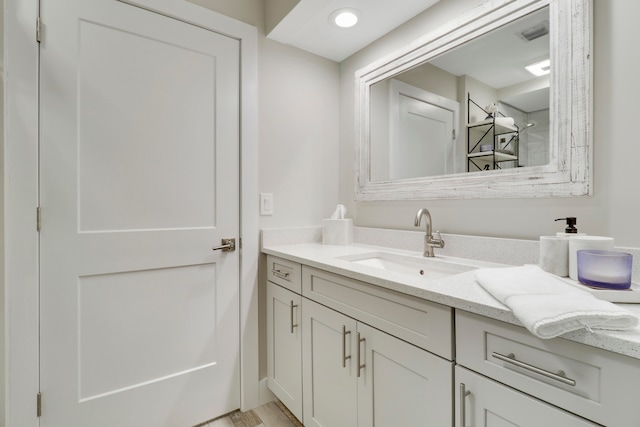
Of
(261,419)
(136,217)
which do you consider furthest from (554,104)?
(261,419)

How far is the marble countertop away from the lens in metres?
0.56

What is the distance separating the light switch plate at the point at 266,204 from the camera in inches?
69.2

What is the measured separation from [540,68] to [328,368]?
144 centimetres

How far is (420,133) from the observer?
1.59 m

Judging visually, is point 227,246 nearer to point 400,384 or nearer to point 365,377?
point 365,377

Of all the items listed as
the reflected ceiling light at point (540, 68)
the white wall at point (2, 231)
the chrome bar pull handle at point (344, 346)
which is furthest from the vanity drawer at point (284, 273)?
the reflected ceiling light at point (540, 68)

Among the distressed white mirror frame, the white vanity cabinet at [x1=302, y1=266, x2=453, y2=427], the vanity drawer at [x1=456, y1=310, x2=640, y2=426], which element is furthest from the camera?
the distressed white mirror frame

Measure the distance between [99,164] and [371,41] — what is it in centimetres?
161

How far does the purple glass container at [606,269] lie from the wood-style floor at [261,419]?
56.4 inches

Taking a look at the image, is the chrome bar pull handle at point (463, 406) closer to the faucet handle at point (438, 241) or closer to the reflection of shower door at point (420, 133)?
the faucet handle at point (438, 241)

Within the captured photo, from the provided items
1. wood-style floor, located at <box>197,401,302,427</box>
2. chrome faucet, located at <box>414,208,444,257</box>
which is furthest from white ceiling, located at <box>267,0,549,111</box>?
wood-style floor, located at <box>197,401,302,427</box>

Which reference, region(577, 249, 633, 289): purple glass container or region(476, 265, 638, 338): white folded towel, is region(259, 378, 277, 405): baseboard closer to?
region(476, 265, 638, 338): white folded towel

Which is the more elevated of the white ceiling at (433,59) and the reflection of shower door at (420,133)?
the white ceiling at (433,59)

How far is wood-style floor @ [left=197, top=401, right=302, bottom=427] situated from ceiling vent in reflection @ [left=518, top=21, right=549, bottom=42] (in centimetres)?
202
